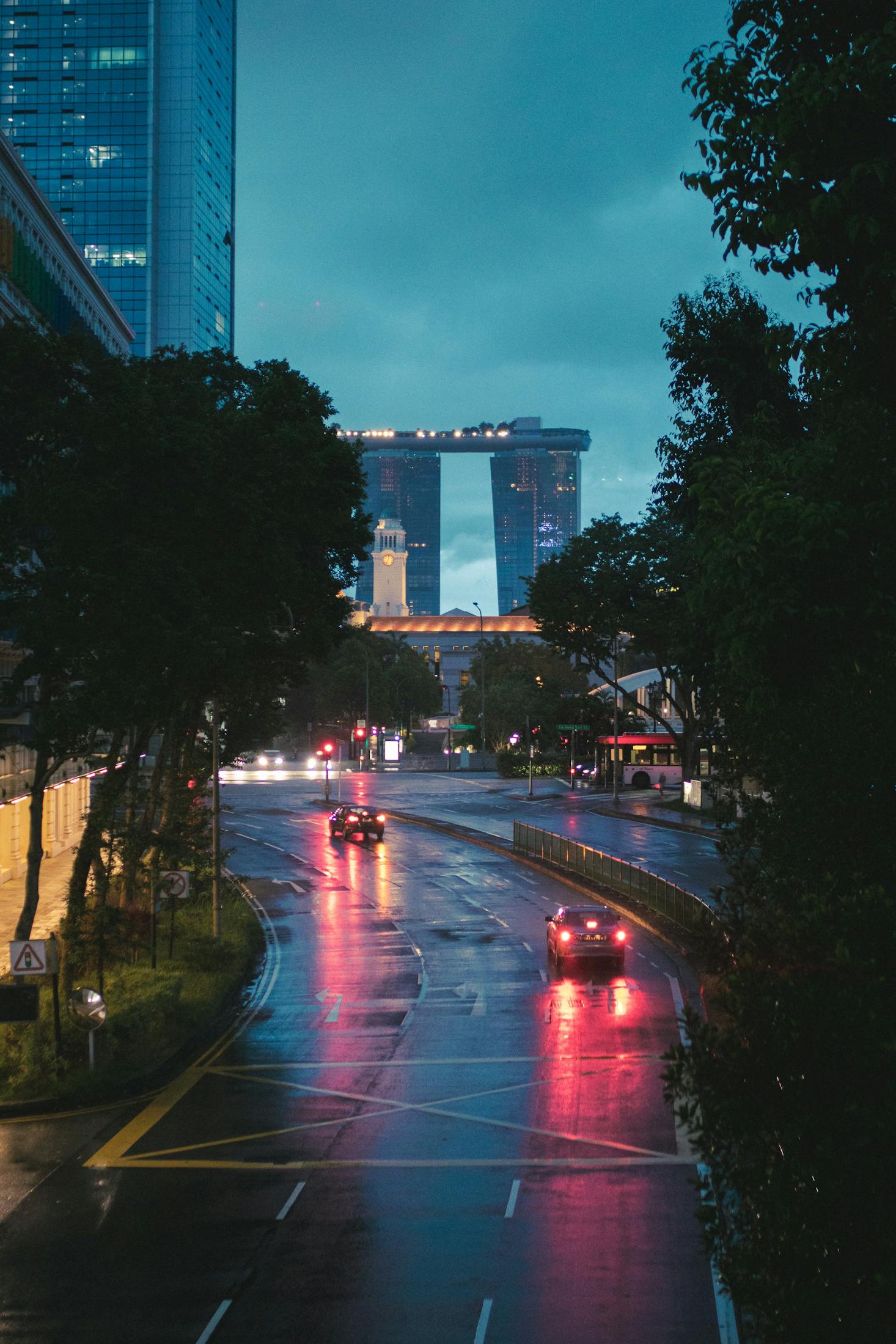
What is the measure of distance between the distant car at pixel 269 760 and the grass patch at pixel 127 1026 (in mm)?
102383

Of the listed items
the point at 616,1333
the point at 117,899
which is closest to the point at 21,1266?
the point at 616,1333

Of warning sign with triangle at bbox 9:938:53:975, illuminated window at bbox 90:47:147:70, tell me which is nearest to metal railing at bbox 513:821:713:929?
warning sign with triangle at bbox 9:938:53:975

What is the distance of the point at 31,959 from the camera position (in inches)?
810

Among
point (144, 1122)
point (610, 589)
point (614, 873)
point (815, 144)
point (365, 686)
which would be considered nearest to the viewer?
point (815, 144)

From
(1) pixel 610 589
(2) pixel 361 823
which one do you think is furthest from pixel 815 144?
(1) pixel 610 589

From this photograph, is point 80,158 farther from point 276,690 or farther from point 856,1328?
point 856,1328

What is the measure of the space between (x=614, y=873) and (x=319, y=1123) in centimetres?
2730

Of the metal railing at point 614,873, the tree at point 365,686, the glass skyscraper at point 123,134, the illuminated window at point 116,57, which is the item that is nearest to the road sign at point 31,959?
the metal railing at point 614,873

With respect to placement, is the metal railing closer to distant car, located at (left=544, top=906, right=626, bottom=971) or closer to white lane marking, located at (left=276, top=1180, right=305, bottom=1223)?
distant car, located at (left=544, top=906, right=626, bottom=971)

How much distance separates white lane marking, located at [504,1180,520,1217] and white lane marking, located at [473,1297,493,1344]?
2.47 meters

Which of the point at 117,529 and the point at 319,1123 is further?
the point at 117,529

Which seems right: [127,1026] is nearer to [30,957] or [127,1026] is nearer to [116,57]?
[30,957]

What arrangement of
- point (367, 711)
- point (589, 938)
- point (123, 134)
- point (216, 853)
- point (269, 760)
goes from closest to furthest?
point (589, 938) < point (216, 853) < point (367, 711) < point (269, 760) < point (123, 134)

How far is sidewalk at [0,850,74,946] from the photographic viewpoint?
38406 mm
